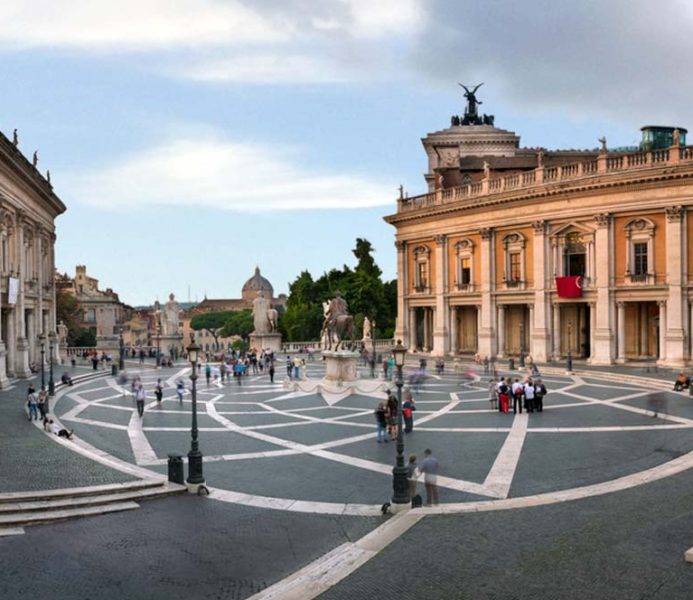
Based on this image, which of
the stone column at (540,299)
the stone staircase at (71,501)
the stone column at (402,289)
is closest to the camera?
the stone staircase at (71,501)

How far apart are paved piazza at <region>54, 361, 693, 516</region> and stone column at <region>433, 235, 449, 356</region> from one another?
18126 mm

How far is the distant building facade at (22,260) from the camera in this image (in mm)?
34419

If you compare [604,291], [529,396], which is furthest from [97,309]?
[529,396]

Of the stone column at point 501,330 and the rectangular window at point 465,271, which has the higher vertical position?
the rectangular window at point 465,271

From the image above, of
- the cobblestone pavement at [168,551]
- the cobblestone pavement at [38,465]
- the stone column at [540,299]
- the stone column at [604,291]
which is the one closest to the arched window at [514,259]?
the stone column at [540,299]

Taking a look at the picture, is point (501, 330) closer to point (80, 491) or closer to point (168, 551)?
point (80, 491)

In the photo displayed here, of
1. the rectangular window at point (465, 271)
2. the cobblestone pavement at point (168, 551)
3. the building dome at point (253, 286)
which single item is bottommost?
the cobblestone pavement at point (168, 551)

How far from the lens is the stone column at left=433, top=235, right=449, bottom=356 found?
49.2 meters

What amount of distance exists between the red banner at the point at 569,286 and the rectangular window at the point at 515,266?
357cm

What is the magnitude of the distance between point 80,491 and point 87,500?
1.26ft

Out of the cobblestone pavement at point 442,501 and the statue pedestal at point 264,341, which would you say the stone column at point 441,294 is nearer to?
the statue pedestal at point 264,341

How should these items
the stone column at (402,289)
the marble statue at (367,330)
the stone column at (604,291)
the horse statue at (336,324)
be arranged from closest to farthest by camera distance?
the horse statue at (336,324) → the stone column at (604,291) → the stone column at (402,289) → the marble statue at (367,330)

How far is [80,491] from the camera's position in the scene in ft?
46.5

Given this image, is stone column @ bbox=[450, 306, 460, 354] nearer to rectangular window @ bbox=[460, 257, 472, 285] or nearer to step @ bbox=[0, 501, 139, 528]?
Result: rectangular window @ bbox=[460, 257, 472, 285]
